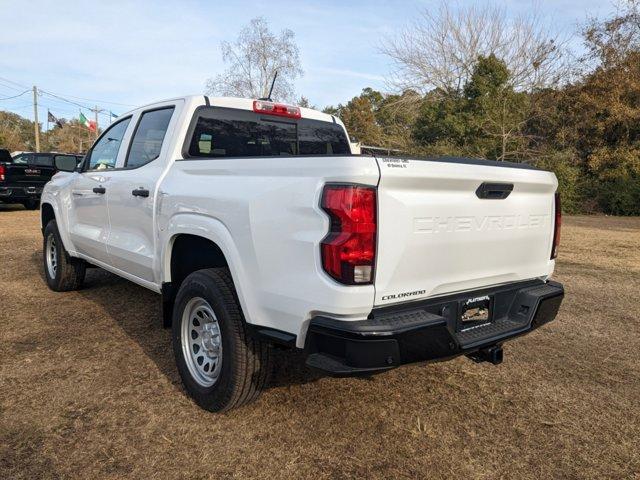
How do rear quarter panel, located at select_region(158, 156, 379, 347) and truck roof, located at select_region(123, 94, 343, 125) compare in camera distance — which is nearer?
rear quarter panel, located at select_region(158, 156, 379, 347)

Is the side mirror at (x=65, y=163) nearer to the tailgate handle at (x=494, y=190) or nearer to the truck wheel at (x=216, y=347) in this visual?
the truck wheel at (x=216, y=347)

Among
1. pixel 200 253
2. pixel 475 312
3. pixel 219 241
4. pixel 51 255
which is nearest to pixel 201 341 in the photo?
pixel 200 253

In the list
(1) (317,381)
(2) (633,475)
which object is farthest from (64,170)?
(2) (633,475)

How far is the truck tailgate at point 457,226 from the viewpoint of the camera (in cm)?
234

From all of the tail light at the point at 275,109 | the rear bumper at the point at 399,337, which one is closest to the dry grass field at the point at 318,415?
the rear bumper at the point at 399,337

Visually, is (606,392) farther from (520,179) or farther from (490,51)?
(490,51)

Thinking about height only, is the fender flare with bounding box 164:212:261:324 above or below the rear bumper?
above

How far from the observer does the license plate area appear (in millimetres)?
2676

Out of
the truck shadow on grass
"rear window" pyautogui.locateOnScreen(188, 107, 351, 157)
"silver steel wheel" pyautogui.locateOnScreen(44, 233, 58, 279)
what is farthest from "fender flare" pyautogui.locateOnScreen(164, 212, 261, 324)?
"silver steel wheel" pyautogui.locateOnScreen(44, 233, 58, 279)

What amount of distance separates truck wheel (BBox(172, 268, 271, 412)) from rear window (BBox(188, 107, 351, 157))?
44.7 inches

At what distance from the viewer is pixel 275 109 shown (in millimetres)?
4090

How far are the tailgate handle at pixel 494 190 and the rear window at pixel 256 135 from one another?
1.24 m

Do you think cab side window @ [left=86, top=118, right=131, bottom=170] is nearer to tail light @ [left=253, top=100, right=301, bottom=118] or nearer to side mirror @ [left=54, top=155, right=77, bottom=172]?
side mirror @ [left=54, top=155, right=77, bottom=172]

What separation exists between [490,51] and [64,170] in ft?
84.7
